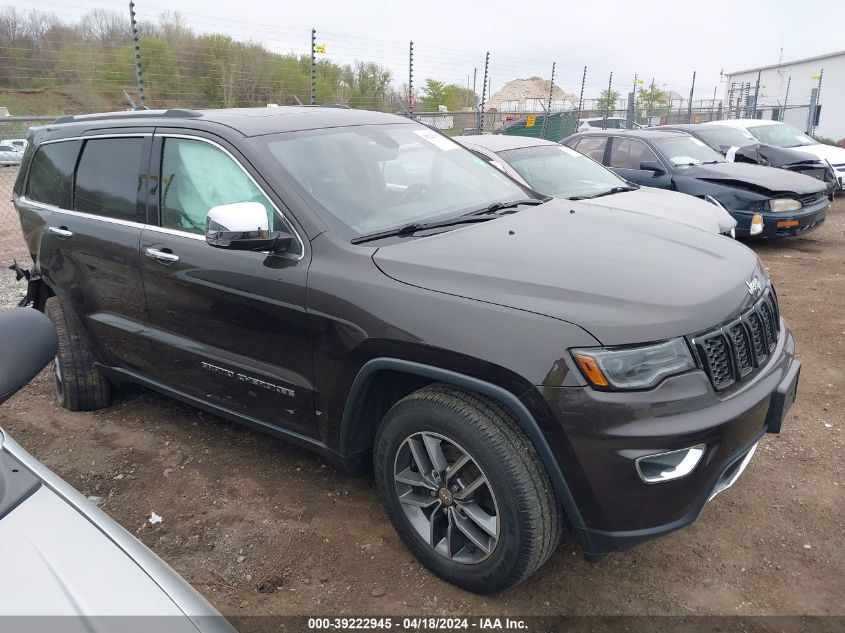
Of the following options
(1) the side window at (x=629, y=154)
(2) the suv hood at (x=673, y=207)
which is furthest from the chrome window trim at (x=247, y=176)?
(1) the side window at (x=629, y=154)

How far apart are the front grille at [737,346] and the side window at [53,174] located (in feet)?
11.8

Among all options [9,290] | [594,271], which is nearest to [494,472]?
[594,271]

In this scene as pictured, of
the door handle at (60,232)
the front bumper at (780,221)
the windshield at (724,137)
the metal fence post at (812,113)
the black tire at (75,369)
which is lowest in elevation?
the black tire at (75,369)

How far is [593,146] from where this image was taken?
378 inches

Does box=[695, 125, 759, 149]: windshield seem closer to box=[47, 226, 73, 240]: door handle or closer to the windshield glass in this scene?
the windshield glass

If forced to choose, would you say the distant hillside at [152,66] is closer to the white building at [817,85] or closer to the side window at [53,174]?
the side window at [53,174]

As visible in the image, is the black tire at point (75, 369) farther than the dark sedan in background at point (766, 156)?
No

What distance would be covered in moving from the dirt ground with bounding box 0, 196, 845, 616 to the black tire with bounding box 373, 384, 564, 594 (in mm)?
218

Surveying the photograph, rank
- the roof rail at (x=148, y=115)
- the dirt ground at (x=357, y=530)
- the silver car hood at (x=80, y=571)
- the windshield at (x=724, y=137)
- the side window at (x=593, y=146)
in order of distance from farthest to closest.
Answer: the windshield at (x=724, y=137) < the side window at (x=593, y=146) < the roof rail at (x=148, y=115) < the dirt ground at (x=357, y=530) < the silver car hood at (x=80, y=571)

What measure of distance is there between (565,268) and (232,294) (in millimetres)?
1496

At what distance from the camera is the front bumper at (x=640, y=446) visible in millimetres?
2166

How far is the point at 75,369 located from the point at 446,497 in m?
2.87

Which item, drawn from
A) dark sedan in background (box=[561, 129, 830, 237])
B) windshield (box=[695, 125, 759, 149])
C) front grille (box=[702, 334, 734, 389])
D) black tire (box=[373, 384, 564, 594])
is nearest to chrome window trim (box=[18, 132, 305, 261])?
black tire (box=[373, 384, 564, 594])

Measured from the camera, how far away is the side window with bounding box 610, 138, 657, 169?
356 inches
